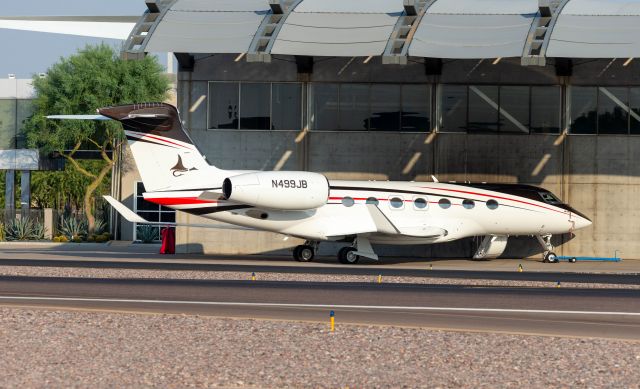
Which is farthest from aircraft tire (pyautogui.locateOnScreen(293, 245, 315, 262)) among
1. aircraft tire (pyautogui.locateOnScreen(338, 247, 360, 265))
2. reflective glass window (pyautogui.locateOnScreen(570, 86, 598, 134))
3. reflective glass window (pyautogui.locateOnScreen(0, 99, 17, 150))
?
reflective glass window (pyautogui.locateOnScreen(0, 99, 17, 150))

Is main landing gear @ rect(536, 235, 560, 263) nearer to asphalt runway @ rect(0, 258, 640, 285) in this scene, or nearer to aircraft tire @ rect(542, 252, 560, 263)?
aircraft tire @ rect(542, 252, 560, 263)

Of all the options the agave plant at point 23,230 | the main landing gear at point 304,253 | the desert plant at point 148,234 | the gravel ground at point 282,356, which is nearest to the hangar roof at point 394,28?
the main landing gear at point 304,253

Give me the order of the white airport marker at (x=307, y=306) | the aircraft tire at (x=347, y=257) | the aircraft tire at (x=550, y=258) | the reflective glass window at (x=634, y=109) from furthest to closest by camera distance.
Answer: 1. the reflective glass window at (x=634, y=109)
2. the aircraft tire at (x=550, y=258)
3. the aircraft tire at (x=347, y=257)
4. the white airport marker at (x=307, y=306)

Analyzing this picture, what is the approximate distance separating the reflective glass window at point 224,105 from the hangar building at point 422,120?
1.4 inches

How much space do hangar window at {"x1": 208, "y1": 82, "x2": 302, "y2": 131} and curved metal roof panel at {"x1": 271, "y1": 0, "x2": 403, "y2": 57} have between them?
2834 millimetres

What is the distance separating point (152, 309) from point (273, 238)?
21.5m

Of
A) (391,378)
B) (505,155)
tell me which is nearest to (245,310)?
(391,378)

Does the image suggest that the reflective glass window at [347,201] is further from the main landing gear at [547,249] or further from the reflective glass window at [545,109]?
the reflective glass window at [545,109]

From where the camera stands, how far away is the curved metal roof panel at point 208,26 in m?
37.3

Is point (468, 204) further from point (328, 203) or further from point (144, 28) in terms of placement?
point (144, 28)

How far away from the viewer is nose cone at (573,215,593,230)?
37750 mm

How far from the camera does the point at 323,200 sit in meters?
34.1

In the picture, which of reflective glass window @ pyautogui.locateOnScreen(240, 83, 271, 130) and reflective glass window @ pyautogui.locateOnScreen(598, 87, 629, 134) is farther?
reflective glass window @ pyautogui.locateOnScreen(240, 83, 271, 130)

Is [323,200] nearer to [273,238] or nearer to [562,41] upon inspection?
[273,238]
